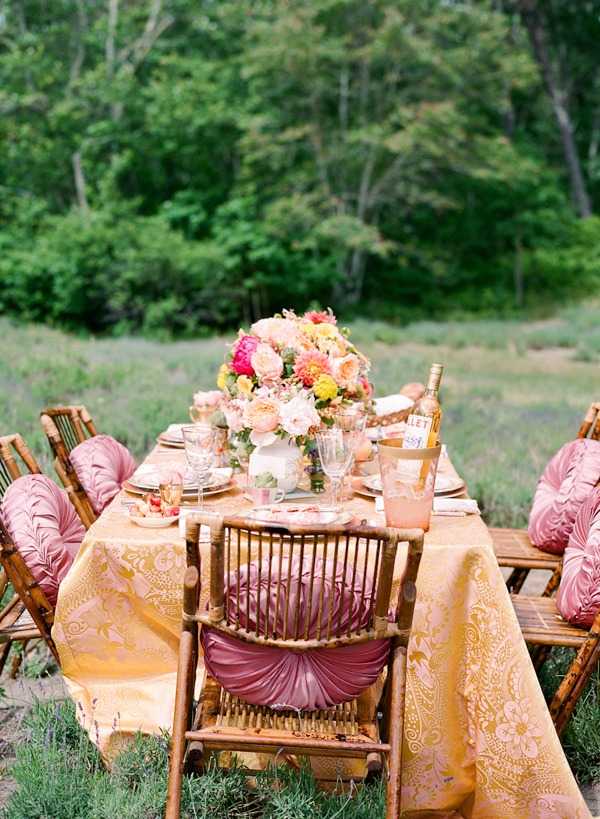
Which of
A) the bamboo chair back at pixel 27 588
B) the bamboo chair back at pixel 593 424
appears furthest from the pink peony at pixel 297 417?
the bamboo chair back at pixel 593 424

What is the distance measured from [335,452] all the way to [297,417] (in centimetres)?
20

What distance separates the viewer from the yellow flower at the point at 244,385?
298 cm

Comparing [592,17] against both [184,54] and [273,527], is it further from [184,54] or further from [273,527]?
[273,527]

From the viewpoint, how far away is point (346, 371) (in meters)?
3.06

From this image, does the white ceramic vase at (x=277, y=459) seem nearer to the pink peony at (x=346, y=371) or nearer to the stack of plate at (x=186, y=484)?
the stack of plate at (x=186, y=484)

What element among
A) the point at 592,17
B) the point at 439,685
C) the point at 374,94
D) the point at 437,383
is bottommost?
the point at 439,685

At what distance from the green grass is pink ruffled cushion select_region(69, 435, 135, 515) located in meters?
1.24

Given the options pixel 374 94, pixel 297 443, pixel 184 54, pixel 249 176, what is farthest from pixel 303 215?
pixel 297 443

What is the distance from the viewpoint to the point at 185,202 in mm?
20828

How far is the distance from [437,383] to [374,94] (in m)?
19.2

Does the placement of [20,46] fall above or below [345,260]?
above

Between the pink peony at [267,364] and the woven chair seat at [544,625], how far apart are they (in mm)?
1246

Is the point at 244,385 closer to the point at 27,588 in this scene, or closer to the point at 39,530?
the point at 39,530

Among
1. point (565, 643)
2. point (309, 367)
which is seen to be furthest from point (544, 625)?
point (309, 367)
